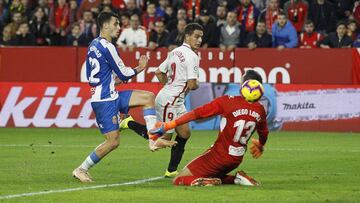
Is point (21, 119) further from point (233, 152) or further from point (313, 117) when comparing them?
point (233, 152)

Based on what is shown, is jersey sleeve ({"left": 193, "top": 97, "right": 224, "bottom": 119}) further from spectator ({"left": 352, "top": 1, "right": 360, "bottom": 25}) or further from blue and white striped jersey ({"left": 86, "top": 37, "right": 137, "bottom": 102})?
spectator ({"left": 352, "top": 1, "right": 360, "bottom": 25})

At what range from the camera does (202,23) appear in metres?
27.7

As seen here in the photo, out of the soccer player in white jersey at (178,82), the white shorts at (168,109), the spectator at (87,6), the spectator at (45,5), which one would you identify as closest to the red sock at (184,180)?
the soccer player in white jersey at (178,82)

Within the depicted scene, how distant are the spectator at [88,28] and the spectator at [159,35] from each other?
73.4 inches

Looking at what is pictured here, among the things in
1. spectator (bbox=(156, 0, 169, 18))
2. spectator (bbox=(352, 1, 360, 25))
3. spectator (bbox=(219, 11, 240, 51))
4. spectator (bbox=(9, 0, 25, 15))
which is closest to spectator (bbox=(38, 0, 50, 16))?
spectator (bbox=(9, 0, 25, 15))

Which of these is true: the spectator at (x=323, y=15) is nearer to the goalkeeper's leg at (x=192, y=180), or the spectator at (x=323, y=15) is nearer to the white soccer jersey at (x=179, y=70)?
the white soccer jersey at (x=179, y=70)

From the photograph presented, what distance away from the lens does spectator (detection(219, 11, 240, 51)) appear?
27469 millimetres

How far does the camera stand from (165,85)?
50.6ft

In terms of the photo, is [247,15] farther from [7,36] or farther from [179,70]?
[179,70]

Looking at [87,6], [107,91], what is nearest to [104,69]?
[107,91]

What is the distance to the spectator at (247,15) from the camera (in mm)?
27984

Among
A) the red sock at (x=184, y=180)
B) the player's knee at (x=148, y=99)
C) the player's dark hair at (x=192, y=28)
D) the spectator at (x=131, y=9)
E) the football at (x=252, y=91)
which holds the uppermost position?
the player's dark hair at (x=192, y=28)

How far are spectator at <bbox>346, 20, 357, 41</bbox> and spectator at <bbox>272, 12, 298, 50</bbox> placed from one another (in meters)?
1.37

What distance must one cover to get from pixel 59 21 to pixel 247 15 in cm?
554
